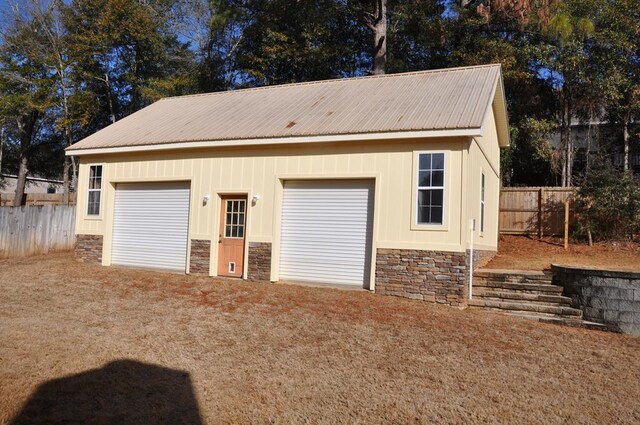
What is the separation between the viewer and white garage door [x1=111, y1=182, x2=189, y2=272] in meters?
13.6

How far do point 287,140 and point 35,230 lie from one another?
32.8ft

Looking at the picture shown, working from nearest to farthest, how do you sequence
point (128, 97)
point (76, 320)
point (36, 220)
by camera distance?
point (76, 320)
point (36, 220)
point (128, 97)

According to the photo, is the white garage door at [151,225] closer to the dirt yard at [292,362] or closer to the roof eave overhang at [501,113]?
the dirt yard at [292,362]

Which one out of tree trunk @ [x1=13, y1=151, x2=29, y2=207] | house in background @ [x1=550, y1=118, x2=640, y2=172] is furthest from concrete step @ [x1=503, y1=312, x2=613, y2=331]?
tree trunk @ [x1=13, y1=151, x2=29, y2=207]

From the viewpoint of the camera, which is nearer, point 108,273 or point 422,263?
point 422,263

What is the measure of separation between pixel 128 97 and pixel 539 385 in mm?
28586

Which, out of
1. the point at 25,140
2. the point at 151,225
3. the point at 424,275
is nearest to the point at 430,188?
the point at 424,275

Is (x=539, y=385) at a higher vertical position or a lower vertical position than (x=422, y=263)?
lower

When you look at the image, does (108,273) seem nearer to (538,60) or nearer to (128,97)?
(538,60)

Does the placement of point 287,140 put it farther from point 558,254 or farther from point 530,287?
point 558,254

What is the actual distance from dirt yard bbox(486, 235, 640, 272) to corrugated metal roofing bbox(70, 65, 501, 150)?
184 inches

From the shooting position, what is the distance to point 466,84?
1302 centimetres

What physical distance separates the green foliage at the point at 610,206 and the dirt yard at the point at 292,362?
9232 millimetres

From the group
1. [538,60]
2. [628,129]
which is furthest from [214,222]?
[628,129]
